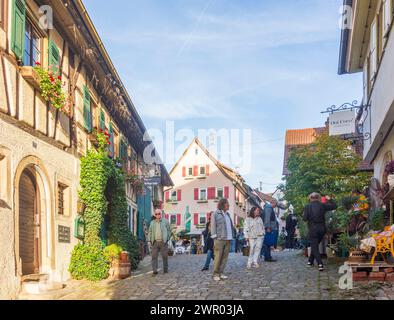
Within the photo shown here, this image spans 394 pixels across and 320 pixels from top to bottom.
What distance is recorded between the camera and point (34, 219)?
11.2 m

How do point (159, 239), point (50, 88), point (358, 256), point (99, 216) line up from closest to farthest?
point (358, 256)
point (50, 88)
point (159, 239)
point (99, 216)

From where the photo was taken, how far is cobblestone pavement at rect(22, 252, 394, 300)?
8906mm

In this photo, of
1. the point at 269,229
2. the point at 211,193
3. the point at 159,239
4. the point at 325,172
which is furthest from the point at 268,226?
the point at 211,193

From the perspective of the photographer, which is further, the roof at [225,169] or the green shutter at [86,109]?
the roof at [225,169]

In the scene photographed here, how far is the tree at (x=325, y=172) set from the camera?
16406mm

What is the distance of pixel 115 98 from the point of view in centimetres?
1789

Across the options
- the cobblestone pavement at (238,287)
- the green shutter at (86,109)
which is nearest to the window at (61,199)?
the cobblestone pavement at (238,287)

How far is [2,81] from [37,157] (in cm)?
205

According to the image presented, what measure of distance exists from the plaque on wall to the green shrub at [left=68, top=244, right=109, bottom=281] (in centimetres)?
43

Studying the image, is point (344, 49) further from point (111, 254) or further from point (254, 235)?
point (111, 254)

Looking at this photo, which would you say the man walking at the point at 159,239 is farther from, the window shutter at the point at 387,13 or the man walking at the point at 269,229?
the window shutter at the point at 387,13

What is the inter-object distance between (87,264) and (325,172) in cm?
776
